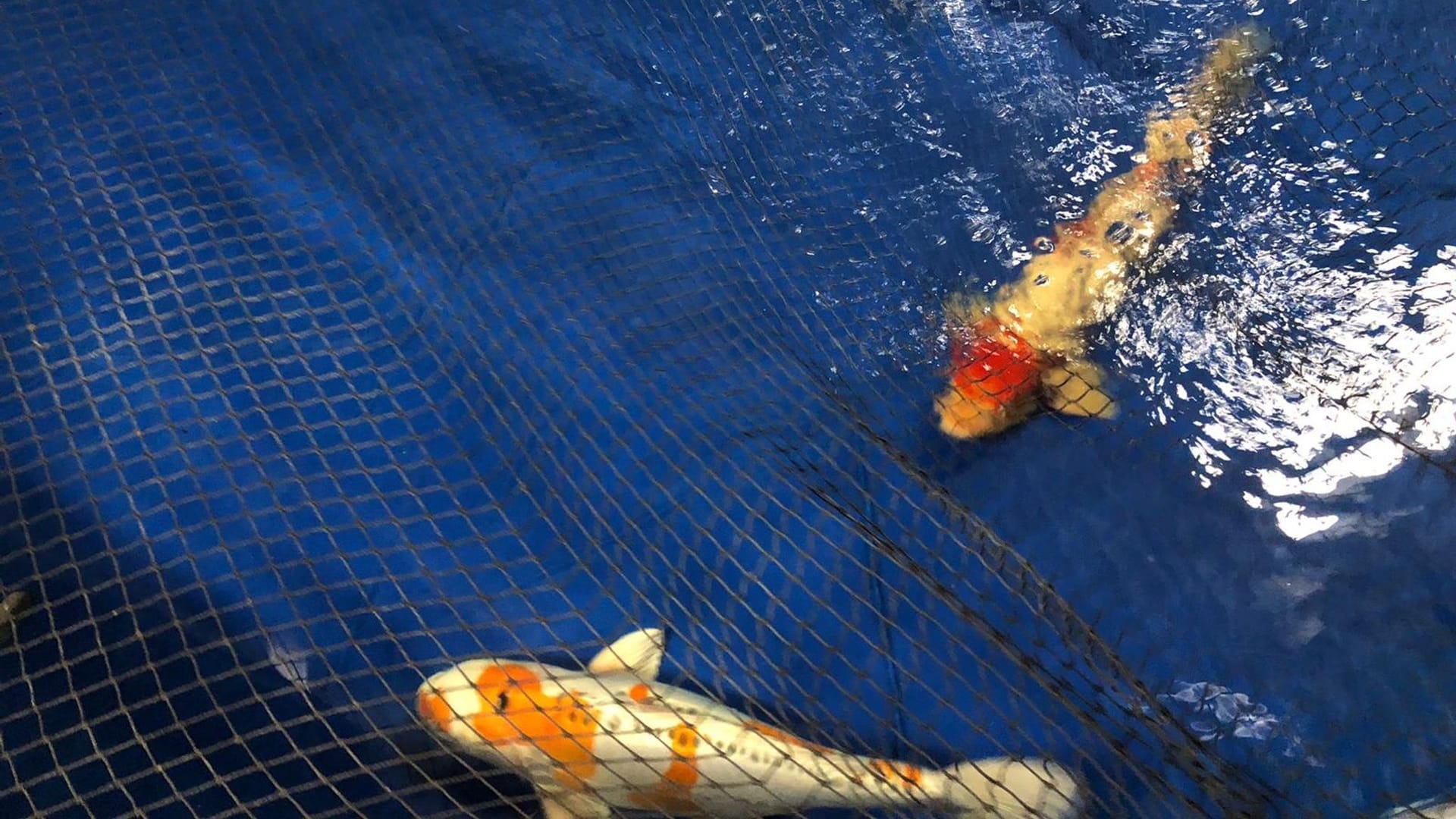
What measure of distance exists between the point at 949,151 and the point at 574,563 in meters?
2.12

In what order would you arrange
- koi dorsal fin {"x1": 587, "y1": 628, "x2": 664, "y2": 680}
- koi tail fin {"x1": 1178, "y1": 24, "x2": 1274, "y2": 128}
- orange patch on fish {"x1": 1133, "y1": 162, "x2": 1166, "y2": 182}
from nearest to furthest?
koi dorsal fin {"x1": 587, "y1": 628, "x2": 664, "y2": 680}, orange patch on fish {"x1": 1133, "y1": 162, "x2": 1166, "y2": 182}, koi tail fin {"x1": 1178, "y1": 24, "x2": 1274, "y2": 128}

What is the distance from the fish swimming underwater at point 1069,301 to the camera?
3621 millimetres

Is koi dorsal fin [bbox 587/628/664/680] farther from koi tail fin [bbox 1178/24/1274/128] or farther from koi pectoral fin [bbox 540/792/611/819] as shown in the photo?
koi tail fin [bbox 1178/24/1274/128]

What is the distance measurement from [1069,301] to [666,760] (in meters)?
2.05

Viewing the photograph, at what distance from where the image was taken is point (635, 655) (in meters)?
3.12

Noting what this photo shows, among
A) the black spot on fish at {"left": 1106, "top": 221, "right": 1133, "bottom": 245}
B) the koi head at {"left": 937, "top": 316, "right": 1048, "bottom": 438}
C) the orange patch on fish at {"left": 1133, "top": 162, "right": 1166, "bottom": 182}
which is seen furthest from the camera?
the orange patch on fish at {"left": 1133, "top": 162, "right": 1166, "bottom": 182}

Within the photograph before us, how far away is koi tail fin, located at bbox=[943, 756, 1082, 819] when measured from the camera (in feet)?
8.93

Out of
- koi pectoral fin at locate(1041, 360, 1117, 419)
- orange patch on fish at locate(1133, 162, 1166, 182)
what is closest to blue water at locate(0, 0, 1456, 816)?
koi pectoral fin at locate(1041, 360, 1117, 419)

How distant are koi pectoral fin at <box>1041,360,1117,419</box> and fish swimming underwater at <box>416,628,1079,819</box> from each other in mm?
1245

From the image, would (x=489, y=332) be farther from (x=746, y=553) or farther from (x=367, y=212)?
(x=746, y=553)

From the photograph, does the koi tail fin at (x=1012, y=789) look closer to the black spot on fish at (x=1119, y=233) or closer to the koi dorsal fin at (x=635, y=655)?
the koi dorsal fin at (x=635, y=655)

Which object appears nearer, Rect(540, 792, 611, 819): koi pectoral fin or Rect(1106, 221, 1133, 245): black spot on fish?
Rect(540, 792, 611, 819): koi pectoral fin

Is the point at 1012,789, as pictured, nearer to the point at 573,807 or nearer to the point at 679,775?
the point at 679,775

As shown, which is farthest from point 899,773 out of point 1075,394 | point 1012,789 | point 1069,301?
point 1069,301
